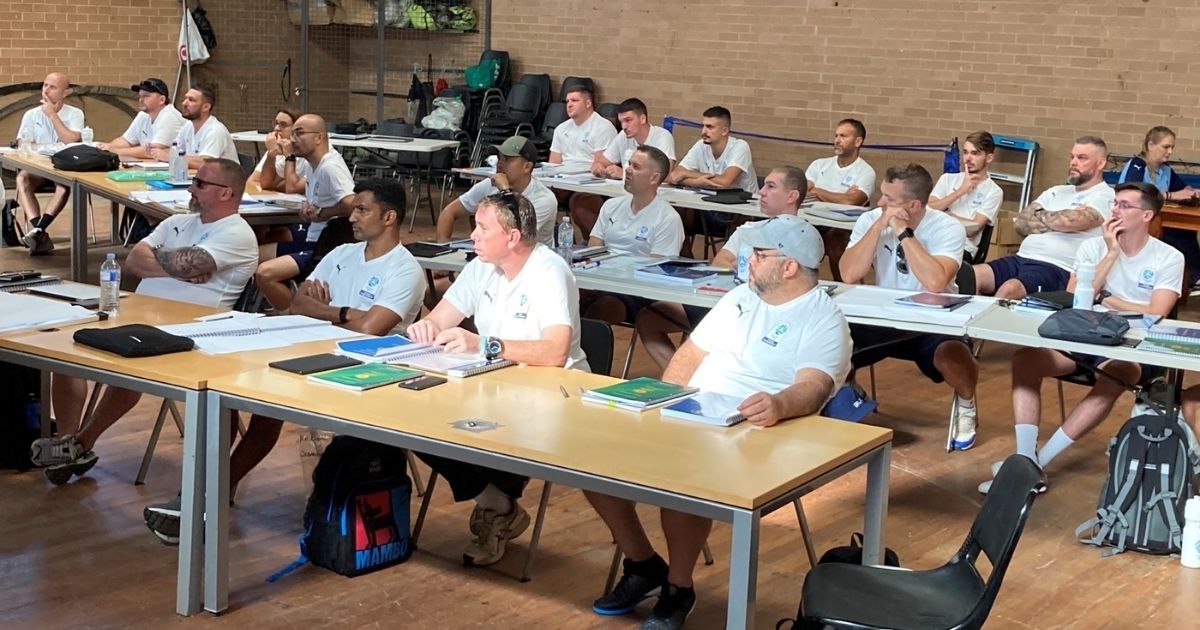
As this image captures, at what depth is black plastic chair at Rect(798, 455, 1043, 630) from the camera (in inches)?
110

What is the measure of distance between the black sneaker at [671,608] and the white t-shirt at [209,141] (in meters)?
5.84

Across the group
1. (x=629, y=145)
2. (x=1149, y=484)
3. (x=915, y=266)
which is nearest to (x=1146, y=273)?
(x=915, y=266)

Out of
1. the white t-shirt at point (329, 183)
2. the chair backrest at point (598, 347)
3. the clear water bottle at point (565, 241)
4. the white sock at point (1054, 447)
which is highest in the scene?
the white t-shirt at point (329, 183)

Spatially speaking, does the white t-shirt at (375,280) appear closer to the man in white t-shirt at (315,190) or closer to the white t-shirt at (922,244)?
the man in white t-shirt at (315,190)

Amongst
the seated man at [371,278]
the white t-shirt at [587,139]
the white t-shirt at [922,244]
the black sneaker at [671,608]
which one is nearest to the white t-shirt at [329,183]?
the seated man at [371,278]

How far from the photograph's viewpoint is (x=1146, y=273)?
532cm

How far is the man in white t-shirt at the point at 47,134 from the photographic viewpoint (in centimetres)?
927

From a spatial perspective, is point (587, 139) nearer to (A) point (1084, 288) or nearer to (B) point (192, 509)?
(A) point (1084, 288)

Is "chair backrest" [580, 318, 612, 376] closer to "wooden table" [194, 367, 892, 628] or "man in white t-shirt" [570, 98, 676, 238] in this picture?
"wooden table" [194, 367, 892, 628]

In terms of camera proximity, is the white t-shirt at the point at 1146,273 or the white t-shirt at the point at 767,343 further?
the white t-shirt at the point at 1146,273

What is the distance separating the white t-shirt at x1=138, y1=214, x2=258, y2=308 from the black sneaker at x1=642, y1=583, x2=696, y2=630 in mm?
2464

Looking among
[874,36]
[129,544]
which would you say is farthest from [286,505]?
[874,36]

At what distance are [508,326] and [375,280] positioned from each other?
95 centimetres

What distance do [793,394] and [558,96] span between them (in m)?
9.85
